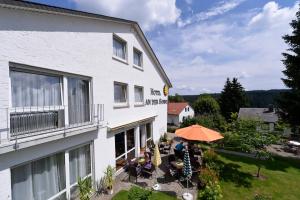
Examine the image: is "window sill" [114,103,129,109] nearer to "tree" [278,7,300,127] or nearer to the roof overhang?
the roof overhang

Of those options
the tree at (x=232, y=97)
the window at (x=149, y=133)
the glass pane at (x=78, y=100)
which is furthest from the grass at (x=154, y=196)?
the tree at (x=232, y=97)

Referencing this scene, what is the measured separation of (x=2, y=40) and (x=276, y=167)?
19643 millimetres

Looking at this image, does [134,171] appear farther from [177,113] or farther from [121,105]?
[177,113]

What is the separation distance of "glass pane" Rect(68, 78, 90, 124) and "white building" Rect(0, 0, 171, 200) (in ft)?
0.14

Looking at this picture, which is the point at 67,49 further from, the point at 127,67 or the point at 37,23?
the point at 127,67

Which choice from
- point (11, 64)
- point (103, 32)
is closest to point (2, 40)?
point (11, 64)

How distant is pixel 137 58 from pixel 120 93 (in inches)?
167

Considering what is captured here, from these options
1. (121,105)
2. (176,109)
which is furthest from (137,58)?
(176,109)

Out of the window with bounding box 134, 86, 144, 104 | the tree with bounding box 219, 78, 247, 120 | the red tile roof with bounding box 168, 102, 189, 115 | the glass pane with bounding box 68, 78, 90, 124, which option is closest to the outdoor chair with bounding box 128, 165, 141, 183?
the glass pane with bounding box 68, 78, 90, 124

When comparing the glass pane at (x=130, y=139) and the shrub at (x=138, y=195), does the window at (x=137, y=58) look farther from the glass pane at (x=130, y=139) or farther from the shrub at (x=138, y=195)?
the shrub at (x=138, y=195)

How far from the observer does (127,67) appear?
13945 millimetres

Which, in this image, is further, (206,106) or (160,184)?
(206,106)

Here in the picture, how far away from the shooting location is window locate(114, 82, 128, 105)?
12.9 meters

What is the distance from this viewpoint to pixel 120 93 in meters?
13.6
